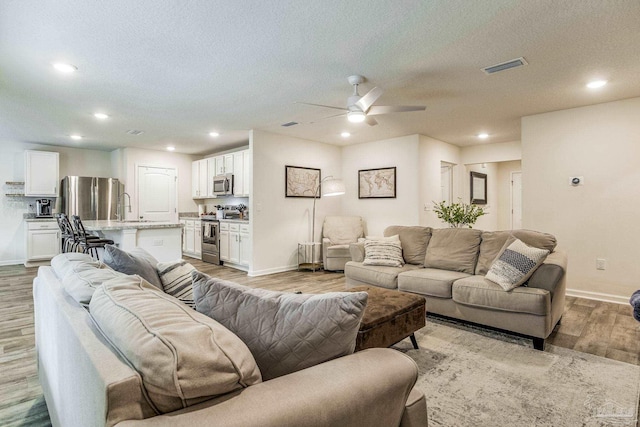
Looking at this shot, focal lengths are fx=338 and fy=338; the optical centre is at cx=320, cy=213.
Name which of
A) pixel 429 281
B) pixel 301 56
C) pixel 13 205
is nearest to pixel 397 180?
pixel 429 281

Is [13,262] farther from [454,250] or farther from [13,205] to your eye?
[454,250]

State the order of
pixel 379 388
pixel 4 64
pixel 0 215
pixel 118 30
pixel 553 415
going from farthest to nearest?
pixel 0 215 < pixel 4 64 < pixel 118 30 < pixel 553 415 < pixel 379 388

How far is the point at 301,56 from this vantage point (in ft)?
9.55

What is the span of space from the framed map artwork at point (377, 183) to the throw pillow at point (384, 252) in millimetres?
2293

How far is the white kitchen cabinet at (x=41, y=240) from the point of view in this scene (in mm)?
6488

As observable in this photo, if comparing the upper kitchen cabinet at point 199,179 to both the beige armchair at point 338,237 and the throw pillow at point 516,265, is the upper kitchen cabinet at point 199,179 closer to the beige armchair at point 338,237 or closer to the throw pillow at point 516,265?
the beige armchair at point 338,237

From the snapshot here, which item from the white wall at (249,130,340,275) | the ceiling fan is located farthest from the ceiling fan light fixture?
the white wall at (249,130,340,275)

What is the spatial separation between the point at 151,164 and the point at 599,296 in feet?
27.3

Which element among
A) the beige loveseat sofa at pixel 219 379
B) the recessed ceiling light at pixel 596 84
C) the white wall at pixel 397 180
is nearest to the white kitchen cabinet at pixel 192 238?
the white wall at pixel 397 180

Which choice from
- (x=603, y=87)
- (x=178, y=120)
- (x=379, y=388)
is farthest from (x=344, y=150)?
(x=379, y=388)

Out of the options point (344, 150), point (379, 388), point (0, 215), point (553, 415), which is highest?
point (344, 150)

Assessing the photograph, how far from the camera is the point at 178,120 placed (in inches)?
198

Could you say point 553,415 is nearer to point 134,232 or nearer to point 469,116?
point 469,116

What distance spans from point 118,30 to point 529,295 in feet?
12.5
